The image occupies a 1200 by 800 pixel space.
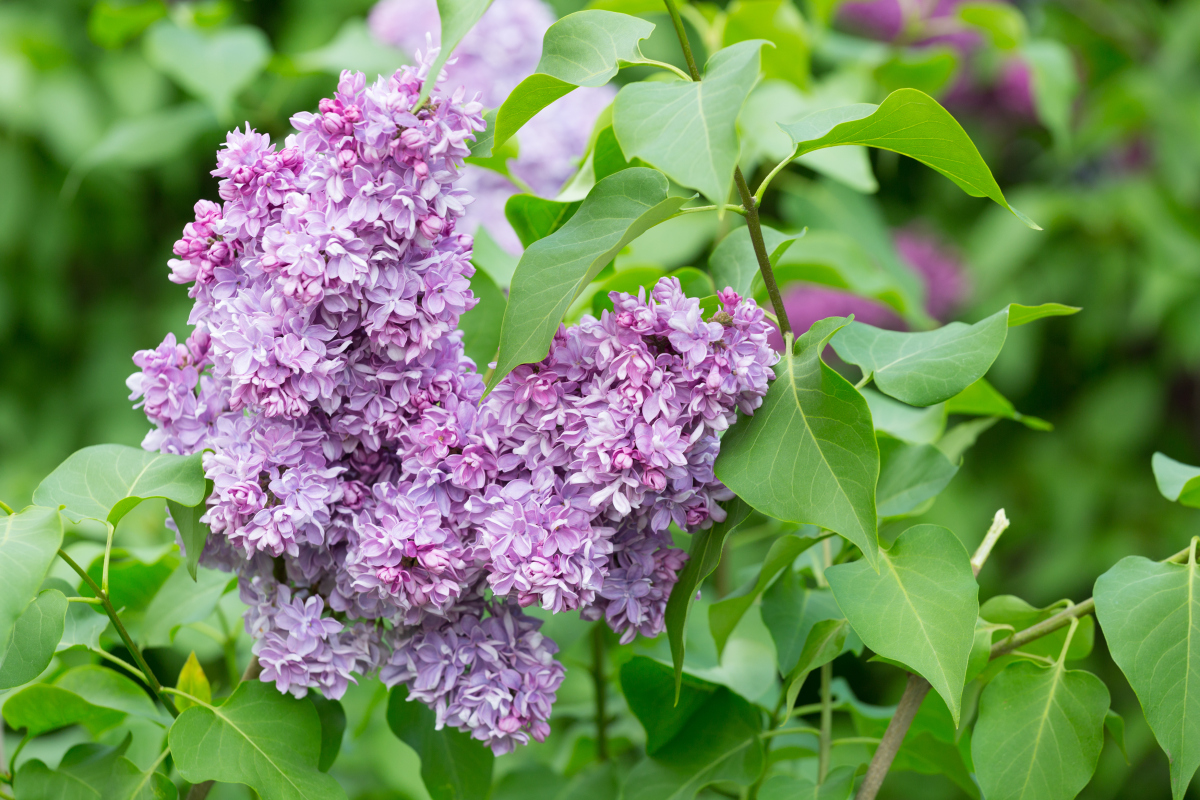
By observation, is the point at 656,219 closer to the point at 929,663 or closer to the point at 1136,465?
the point at 929,663

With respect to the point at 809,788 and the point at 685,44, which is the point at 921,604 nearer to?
the point at 809,788

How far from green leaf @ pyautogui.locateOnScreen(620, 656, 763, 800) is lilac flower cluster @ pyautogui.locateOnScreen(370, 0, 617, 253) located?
46 cm

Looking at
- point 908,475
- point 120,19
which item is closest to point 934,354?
point 908,475

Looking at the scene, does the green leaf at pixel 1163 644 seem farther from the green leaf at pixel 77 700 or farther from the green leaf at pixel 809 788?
the green leaf at pixel 77 700

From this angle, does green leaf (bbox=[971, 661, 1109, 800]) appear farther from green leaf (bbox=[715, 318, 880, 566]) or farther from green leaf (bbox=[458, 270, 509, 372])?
green leaf (bbox=[458, 270, 509, 372])

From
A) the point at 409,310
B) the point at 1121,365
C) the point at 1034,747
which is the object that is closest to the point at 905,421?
the point at 1034,747

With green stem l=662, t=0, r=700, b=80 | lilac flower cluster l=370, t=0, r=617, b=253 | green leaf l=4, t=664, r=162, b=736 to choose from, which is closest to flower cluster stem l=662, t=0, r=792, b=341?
green stem l=662, t=0, r=700, b=80

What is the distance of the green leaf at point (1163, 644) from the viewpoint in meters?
0.34

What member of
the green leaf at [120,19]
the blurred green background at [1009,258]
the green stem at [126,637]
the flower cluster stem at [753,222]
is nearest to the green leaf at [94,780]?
A: the green stem at [126,637]

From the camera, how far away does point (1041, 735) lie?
0.37m

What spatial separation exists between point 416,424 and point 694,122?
0.49ft

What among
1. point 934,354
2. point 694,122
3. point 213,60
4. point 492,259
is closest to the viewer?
point 694,122

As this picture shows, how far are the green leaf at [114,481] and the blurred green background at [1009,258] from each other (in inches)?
38.4

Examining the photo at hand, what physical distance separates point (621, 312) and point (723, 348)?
4 centimetres
